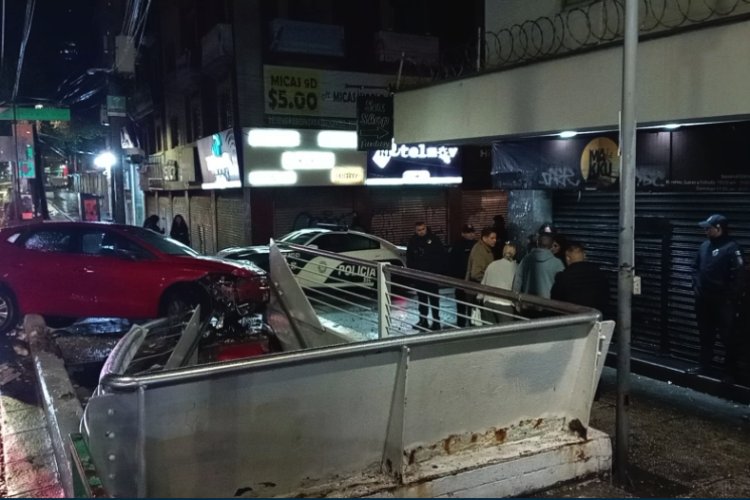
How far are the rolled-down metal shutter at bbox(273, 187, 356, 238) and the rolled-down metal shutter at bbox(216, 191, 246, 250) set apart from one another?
110cm

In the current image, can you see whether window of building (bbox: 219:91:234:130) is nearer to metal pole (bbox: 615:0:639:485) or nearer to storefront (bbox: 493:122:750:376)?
storefront (bbox: 493:122:750:376)

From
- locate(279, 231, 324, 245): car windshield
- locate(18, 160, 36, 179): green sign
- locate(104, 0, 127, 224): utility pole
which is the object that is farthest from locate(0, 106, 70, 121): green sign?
locate(279, 231, 324, 245): car windshield

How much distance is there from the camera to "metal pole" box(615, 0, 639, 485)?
4.80 meters

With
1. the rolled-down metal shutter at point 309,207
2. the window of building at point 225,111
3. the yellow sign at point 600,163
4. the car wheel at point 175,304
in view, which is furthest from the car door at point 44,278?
the window of building at point 225,111

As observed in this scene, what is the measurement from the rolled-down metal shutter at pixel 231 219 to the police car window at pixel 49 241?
9.24m

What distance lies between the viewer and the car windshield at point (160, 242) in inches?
404

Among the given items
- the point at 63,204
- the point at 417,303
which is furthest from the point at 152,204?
the point at 63,204

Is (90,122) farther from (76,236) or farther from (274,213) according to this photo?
(76,236)

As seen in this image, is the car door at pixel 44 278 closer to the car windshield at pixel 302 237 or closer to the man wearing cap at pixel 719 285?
the car windshield at pixel 302 237

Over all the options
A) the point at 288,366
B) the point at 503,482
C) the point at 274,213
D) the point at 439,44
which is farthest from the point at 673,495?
the point at 439,44

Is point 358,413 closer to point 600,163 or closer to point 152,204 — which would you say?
point 600,163

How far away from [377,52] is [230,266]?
41.6ft

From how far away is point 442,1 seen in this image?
22594 mm

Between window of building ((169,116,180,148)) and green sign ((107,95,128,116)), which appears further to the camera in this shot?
window of building ((169,116,180,148))
